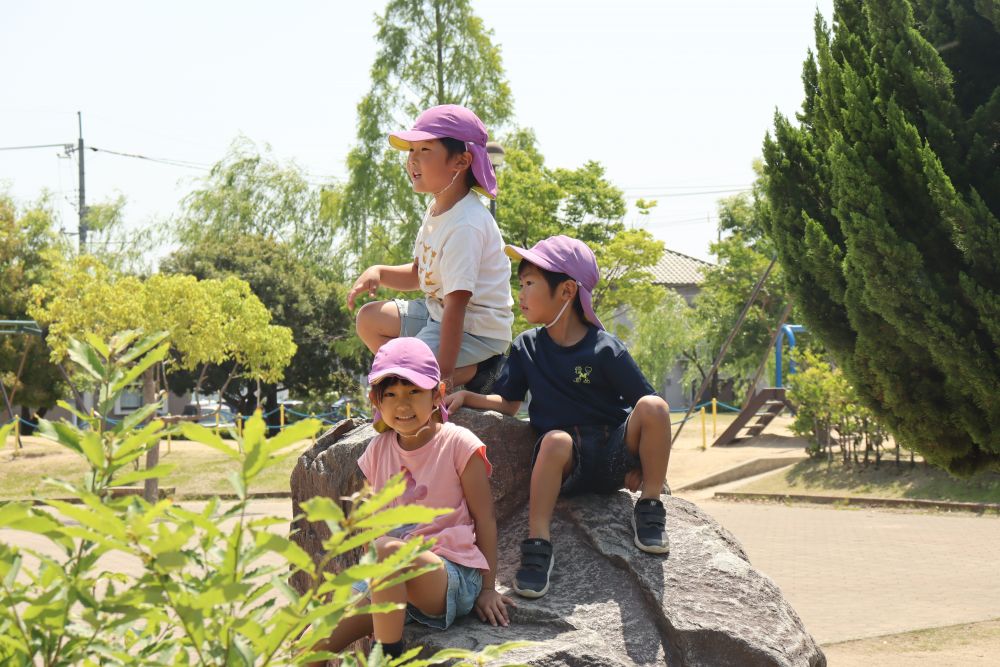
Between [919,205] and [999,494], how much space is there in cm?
814

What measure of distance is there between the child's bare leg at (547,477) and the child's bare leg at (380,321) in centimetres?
93

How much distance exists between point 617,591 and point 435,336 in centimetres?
122

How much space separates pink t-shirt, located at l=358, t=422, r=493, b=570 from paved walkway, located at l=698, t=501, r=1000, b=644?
4197mm

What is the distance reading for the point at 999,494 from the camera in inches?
535

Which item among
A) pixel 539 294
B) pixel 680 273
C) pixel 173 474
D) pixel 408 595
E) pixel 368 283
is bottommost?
pixel 173 474

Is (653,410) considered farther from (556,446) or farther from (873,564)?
(873,564)

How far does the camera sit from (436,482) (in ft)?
11.4

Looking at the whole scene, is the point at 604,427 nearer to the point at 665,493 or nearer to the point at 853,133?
the point at 665,493

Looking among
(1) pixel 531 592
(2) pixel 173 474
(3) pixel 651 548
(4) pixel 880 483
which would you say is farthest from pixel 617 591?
(2) pixel 173 474

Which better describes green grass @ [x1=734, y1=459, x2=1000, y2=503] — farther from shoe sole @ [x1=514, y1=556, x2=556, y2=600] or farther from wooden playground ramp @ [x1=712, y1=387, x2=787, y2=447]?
shoe sole @ [x1=514, y1=556, x2=556, y2=600]

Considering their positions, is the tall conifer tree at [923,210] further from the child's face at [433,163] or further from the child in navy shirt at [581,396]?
the child's face at [433,163]

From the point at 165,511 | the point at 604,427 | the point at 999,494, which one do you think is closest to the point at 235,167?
the point at 999,494

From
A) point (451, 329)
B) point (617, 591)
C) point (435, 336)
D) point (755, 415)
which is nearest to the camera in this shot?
point (617, 591)

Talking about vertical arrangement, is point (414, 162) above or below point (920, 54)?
below
